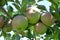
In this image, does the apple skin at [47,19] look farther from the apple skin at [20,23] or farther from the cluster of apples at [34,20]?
the apple skin at [20,23]

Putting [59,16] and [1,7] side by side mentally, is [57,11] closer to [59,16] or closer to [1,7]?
[59,16]

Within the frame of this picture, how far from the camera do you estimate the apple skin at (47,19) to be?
1.26 m

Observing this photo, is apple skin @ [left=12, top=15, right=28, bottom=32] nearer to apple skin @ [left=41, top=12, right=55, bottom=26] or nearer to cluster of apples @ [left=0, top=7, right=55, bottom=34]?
cluster of apples @ [left=0, top=7, right=55, bottom=34]

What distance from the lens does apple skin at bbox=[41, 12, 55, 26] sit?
126 centimetres

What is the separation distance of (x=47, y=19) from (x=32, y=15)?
11 centimetres

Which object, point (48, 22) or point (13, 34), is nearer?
point (48, 22)

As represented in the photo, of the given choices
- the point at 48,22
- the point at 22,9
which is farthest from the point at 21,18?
the point at 48,22

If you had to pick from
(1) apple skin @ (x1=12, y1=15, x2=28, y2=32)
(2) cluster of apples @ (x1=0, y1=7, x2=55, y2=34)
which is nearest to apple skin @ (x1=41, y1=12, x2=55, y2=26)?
(2) cluster of apples @ (x1=0, y1=7, x2=55, y2=34)

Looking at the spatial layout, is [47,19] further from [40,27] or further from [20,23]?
[20,23]

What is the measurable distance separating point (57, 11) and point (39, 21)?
150mm

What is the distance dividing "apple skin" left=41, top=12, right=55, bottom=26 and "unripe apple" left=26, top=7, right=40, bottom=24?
40 mm

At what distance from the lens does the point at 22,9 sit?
126cm

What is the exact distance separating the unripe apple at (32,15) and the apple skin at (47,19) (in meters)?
0.04

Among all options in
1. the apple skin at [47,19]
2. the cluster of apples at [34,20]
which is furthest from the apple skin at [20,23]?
the apple skin at [47,19]
